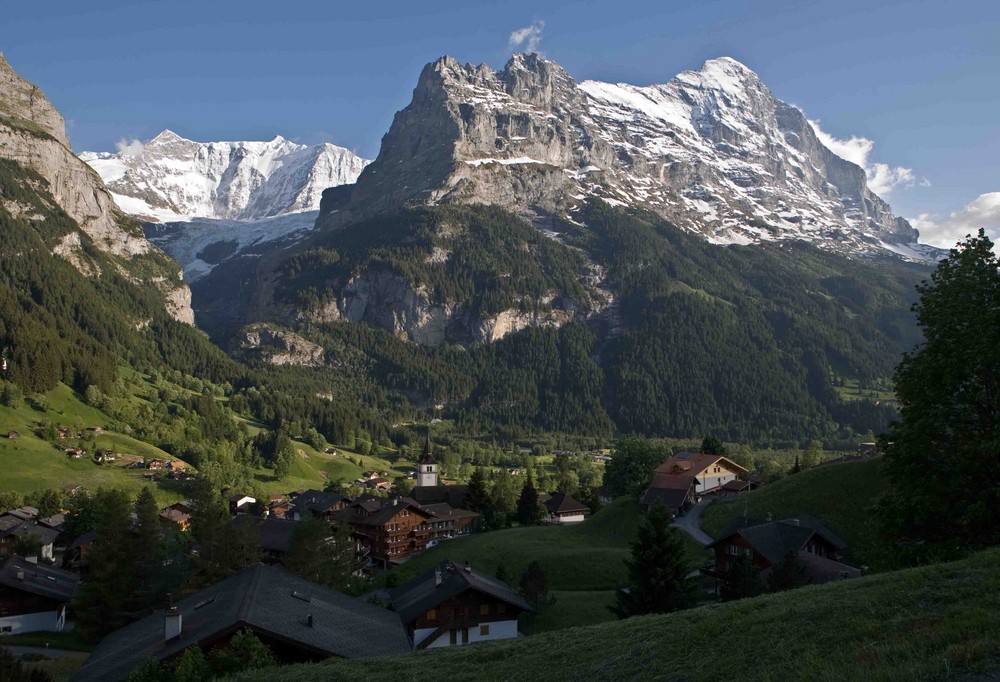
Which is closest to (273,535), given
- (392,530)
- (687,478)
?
(392,530)

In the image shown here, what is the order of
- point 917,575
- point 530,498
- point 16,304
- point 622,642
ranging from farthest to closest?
point 16,304 → point 530,498 → point 622,642 → point 917,575

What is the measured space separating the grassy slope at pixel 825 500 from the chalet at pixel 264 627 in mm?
38867

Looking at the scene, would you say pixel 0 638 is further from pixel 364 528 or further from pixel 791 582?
pixel 791 582

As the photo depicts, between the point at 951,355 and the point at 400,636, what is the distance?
2884 centimetres

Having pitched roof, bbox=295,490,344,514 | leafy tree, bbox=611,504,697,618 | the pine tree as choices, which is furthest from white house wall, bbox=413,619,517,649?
the pine tree

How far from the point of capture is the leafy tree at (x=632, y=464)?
355ft

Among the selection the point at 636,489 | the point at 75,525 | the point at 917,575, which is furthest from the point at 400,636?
the point at 75,525

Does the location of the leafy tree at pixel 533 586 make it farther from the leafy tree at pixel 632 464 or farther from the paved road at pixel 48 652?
the leafy tree at pixel 632 464

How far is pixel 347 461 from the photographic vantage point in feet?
629

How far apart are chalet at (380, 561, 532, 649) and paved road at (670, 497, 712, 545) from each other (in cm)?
2993

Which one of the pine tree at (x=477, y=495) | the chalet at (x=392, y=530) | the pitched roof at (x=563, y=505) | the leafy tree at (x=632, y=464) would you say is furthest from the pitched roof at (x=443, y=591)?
the pine tree at (x=477, y=495)

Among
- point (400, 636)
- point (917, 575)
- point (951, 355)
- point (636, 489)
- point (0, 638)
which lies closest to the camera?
point (917, 575)

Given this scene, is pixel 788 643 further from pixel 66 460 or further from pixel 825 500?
pixel 66 460

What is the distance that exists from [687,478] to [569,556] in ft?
91.1
